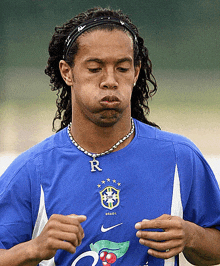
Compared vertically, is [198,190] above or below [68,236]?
above

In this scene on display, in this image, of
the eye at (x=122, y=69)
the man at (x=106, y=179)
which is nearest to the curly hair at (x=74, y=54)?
the man at (x=106, y=179)

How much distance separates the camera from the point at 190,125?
7695 mm

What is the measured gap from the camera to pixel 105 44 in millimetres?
2078

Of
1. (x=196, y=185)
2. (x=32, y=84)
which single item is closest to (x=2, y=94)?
(x=32, y=84)

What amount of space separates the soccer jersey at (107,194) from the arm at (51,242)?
121 mm

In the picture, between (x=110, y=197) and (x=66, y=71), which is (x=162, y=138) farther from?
(x=66, y=71)

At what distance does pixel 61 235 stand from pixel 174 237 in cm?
39

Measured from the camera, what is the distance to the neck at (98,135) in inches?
86.0

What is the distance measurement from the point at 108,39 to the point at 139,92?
57 cm

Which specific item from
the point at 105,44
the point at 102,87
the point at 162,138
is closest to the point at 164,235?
the point at 162,138

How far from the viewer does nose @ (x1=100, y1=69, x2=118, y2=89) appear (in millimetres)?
2047

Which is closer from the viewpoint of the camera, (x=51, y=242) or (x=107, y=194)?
(x=51, y=242)

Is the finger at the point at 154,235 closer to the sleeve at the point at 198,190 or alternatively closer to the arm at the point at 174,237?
the arm at the point at 174,237

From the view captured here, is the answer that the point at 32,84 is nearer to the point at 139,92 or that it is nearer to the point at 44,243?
the point at 139,92
